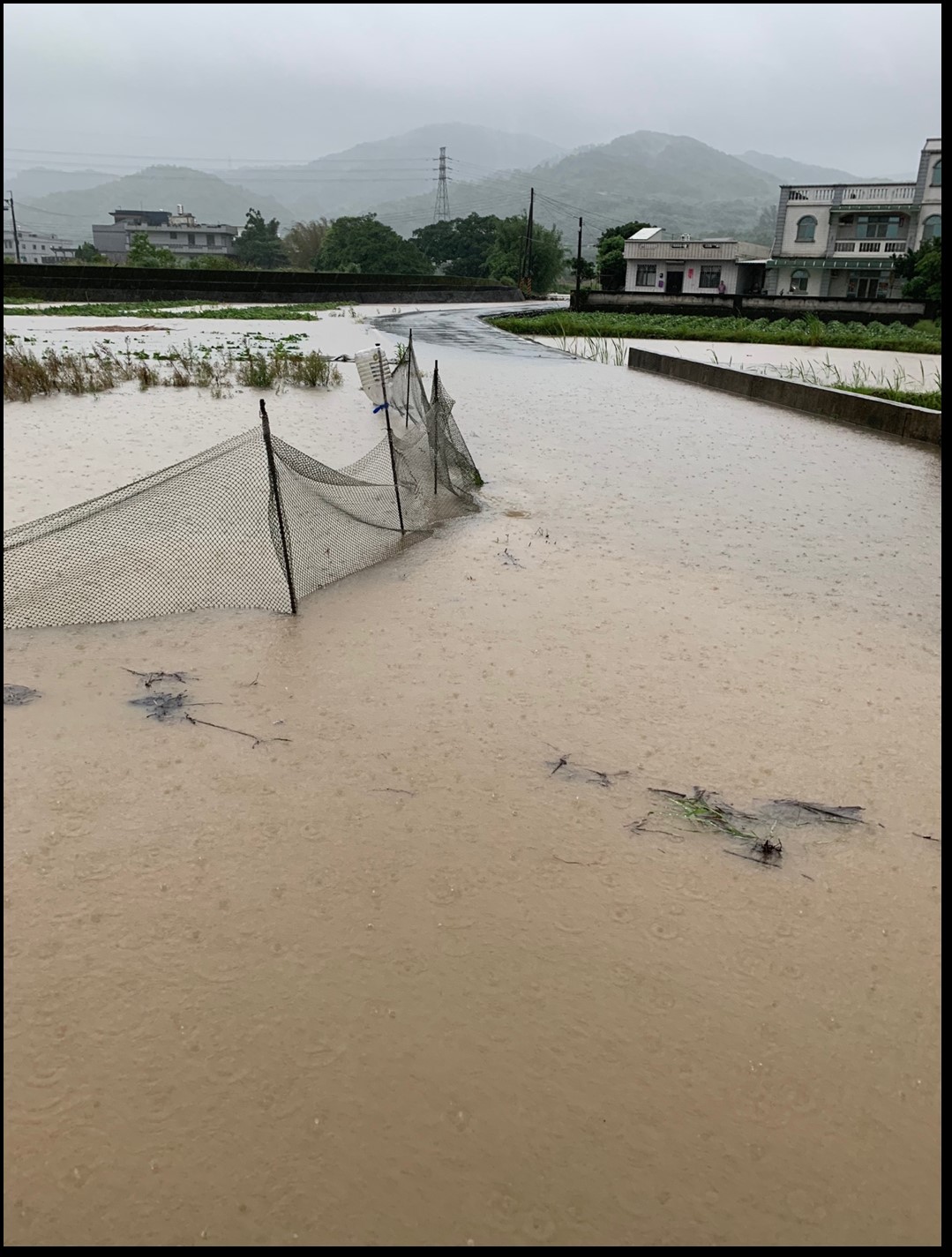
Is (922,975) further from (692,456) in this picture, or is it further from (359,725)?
(692,456)

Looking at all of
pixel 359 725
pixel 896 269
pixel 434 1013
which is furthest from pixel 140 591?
pixel 896 269

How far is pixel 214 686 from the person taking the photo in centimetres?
457

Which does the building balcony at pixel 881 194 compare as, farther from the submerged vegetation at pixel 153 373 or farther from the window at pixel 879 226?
the submerged vegetation at pixel 153 373

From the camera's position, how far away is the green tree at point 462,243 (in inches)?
3123

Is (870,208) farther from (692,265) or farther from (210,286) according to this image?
(210,286)

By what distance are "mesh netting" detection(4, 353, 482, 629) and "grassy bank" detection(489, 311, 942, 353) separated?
70.0 ft

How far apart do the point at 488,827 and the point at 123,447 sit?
7686mm

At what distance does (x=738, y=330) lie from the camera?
28422 mm

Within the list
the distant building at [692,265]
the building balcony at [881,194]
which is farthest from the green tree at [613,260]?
the building balcony at [881,194]

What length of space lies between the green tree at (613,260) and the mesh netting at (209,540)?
50863mm

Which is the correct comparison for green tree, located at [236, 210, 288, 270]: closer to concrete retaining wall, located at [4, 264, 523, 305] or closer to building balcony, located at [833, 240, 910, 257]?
concrete retaining wall, located at [4, 264, 523, 305]

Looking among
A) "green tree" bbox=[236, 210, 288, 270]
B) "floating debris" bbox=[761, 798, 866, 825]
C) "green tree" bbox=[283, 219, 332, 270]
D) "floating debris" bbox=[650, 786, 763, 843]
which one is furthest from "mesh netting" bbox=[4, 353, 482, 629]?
"green tree" bbox=[236, 210, 288, 270]

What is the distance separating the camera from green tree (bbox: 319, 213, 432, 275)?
66.2m

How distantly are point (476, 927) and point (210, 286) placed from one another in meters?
39.8
